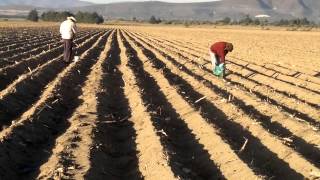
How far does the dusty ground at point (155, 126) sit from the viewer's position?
6.19 metres

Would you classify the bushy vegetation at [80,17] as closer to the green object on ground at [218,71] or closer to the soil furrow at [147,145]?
the green object on ground at [218,71]

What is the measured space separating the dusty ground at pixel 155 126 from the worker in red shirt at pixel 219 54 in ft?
1.58

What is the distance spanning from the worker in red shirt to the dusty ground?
18.9 inches

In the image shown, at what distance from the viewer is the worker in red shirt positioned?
45.1 ft

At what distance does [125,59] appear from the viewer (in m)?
17.9

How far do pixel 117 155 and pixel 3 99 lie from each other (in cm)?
331

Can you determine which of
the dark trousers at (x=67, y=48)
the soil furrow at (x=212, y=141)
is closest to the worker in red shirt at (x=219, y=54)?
the soil furrow at (x=212, y=141)

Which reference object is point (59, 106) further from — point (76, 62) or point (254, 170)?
point (76, 62)

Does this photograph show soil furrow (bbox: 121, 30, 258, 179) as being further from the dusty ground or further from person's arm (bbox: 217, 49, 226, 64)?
person's arm (bbox: 217, 49, 226, 64)

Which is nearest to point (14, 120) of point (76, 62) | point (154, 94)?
point (154, 94)

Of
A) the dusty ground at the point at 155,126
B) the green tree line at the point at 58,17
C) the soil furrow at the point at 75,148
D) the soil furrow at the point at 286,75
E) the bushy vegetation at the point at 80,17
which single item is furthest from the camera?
the bushy vegetation at the point at 80,17

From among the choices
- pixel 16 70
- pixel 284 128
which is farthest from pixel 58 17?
pixel 284 128

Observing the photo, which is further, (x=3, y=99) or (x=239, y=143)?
(x=3, y=99)

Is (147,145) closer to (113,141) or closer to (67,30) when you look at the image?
(113,141)
